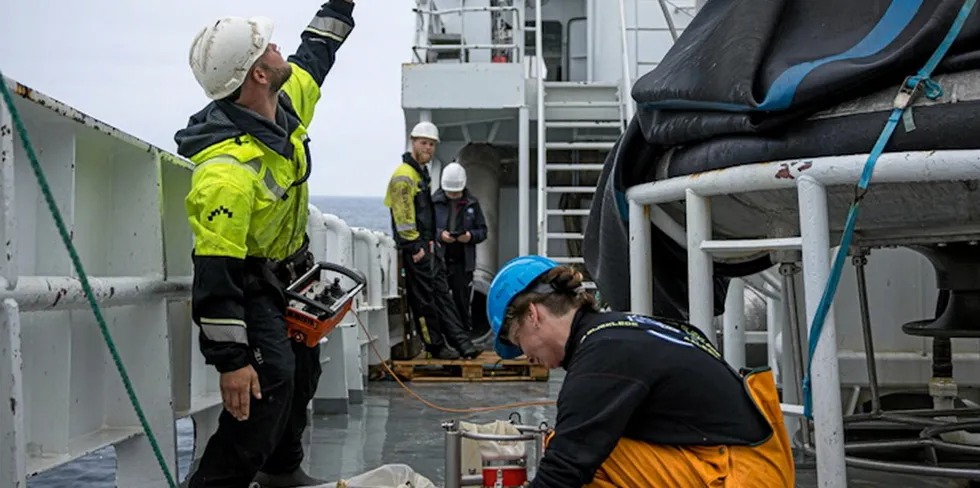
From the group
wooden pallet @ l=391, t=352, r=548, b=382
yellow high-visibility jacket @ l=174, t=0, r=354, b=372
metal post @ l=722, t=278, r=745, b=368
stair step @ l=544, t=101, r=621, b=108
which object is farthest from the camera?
stair step @ l=544, t=101, r=621, b=108

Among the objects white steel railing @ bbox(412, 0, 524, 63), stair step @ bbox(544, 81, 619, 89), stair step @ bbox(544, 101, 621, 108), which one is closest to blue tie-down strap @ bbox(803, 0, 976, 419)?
white steel railing @ bbox(412, 0, 524, 63)

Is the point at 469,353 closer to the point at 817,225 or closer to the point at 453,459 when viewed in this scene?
the point at 453,459

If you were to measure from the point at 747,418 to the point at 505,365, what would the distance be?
556cm

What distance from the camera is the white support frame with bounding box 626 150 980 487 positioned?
2.34m

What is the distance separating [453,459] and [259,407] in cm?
75

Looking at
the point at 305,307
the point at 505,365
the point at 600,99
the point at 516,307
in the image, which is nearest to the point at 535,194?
the point at 600,99

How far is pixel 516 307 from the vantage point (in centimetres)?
252

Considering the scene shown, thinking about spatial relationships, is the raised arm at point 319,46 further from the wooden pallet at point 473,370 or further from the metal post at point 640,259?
the wooden pallet at point 473,370

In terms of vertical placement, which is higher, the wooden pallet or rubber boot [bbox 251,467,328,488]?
the wooden pallet

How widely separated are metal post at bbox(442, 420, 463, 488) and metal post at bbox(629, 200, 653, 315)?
2.84 feet

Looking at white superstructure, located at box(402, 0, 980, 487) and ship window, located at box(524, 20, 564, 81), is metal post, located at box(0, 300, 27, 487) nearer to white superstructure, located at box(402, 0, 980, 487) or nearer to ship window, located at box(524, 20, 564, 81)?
white superstructure, located at box(402, 0, 980, 487)

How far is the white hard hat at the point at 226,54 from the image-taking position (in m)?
3.19

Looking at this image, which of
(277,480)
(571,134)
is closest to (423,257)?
(571,134)

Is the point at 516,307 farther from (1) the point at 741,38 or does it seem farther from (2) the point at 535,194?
(2) the point at 535,194
